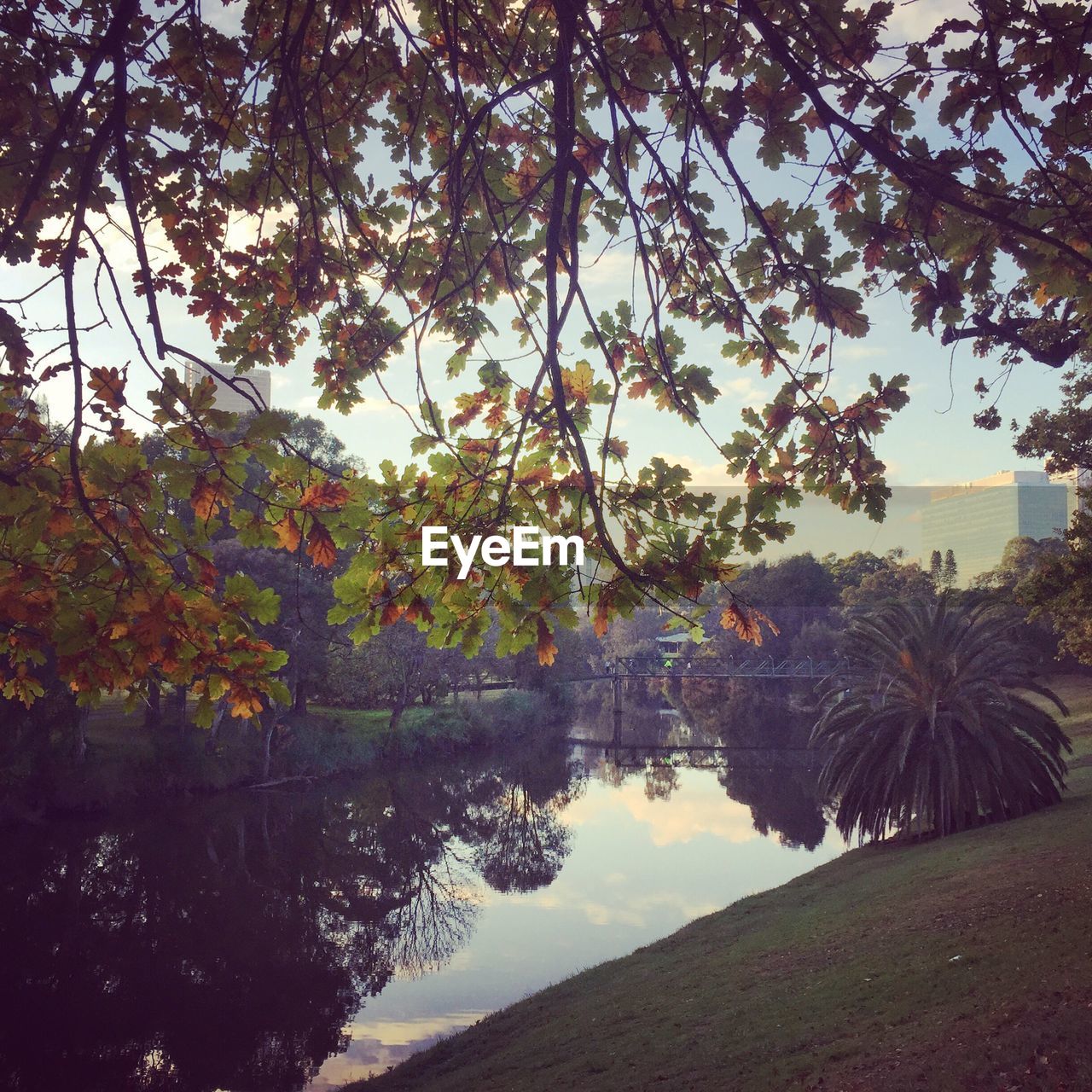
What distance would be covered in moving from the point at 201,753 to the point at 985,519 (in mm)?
48553

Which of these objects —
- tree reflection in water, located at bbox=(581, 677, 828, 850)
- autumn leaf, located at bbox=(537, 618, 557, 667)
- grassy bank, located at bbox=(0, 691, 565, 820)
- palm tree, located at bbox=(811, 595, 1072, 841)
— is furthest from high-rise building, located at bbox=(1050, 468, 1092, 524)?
grassy bank, located at bbox=(0, 691, 565, 820)

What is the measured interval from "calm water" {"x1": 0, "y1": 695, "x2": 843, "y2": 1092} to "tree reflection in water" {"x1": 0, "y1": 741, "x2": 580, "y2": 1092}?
0.05 metres

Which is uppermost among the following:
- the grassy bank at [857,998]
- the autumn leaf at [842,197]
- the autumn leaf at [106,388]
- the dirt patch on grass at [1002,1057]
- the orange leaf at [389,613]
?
the autumn leaf at [842,197]

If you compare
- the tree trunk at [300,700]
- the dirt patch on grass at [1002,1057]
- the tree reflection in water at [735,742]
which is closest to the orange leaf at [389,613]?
the dirt patch on grass at [1002,1057]

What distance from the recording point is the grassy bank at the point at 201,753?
21.5m

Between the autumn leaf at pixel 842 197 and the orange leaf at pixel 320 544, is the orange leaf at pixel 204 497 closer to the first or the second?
the orange leaf at pixel 320 544

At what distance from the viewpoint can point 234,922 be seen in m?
16.2

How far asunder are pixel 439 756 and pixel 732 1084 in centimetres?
2796

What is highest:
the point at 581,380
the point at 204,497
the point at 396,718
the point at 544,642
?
the point at 581,380

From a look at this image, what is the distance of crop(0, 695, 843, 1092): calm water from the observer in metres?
11.6

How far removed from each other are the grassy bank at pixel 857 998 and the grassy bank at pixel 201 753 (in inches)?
607

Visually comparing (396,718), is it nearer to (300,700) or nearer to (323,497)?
(300,700)

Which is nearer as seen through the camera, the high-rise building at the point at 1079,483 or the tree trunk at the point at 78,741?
the high-rise building at the point at 1079,483

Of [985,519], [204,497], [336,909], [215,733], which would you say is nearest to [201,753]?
[215,733]
